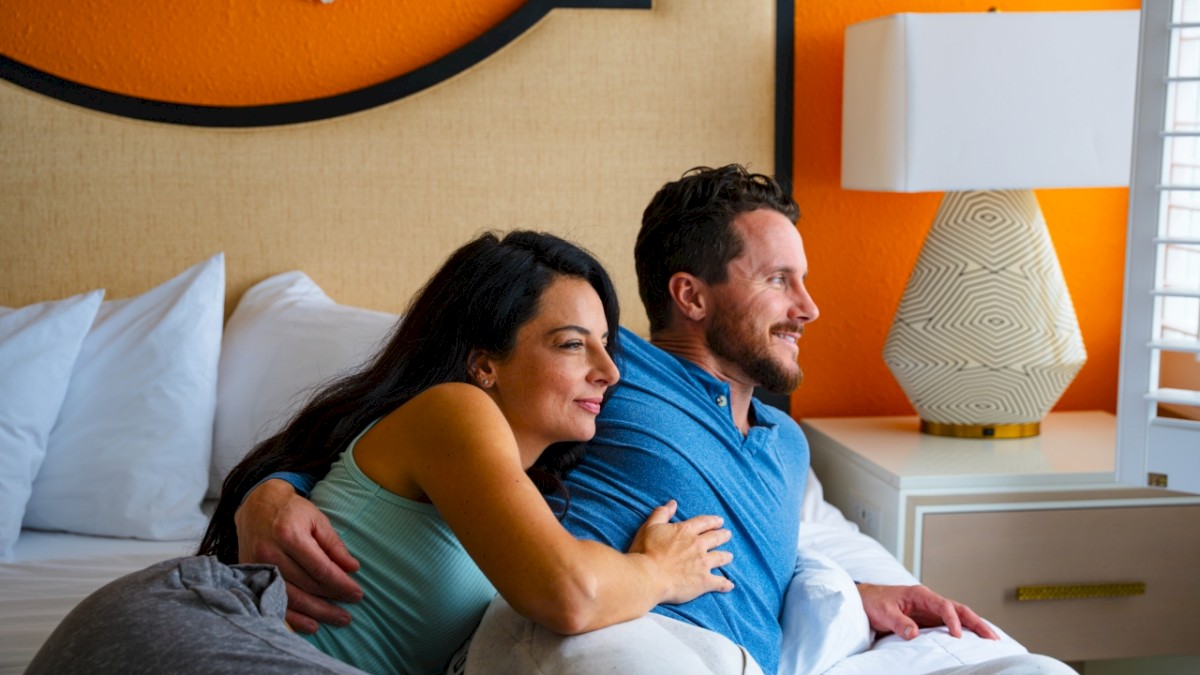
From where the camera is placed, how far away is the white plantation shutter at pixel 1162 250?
1.81 meters

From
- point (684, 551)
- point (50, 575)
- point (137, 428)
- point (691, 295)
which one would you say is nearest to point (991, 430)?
point (691, 295)

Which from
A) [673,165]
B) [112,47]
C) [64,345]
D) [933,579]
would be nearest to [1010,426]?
[933,579]

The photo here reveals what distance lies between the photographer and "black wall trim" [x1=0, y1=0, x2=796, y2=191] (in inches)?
87.9

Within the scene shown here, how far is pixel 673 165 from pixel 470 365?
115 cm

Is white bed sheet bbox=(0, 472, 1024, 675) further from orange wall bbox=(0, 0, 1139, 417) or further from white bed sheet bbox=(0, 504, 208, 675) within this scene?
orange wall bbox=(0, 0, 1139, 417)

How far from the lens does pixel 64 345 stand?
198 centimetres

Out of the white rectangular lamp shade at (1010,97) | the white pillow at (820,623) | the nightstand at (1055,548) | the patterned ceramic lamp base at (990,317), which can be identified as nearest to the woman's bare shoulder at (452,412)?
the white pillow at (820,623)

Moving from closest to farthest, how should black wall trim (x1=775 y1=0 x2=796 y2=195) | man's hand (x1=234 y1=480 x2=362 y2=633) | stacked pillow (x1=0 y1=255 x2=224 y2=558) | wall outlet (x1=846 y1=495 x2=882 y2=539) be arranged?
man's hand (x1=234 y1=480 x2=362 y2=633) < stacked pillow (x1=0 y1=255 x2=224 y2=558) < wall outlet (x1=846 y1=495 x2=882 y2=539) < black wall trim (x1=775 y1=0 x2=796 y2=195)

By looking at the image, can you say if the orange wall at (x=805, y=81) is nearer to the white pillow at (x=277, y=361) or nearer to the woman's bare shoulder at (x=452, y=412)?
the white pillow at (x=277, y=361)

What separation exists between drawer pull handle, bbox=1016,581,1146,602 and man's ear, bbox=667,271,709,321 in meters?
0.82

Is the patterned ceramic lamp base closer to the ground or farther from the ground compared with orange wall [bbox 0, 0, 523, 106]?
closer to the ground

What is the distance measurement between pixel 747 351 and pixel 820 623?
15.6 inches

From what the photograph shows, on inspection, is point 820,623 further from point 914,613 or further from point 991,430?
point 991,430

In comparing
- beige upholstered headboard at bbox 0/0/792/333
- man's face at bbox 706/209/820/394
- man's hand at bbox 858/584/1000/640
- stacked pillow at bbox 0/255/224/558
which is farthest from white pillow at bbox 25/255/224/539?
man's hand at bbox 858/584/1000/640
